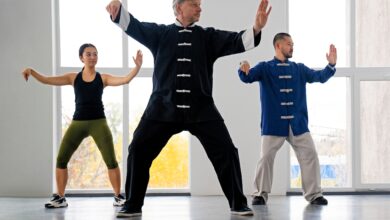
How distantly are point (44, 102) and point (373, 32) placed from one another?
11.7 feet

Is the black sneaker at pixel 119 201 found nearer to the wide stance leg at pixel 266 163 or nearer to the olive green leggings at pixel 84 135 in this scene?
the olive green leggings at pixel 84 135

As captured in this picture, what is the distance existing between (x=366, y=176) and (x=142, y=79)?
103 inches

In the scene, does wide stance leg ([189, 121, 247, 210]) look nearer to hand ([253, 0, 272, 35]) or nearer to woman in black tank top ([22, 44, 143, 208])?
hand ([253, 0, 272, 35])

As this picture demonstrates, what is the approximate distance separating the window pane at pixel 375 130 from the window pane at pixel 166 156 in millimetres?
1905

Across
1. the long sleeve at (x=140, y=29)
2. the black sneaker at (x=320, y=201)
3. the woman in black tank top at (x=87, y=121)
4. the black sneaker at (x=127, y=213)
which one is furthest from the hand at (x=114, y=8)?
the black sneaker at (x=320, y=201)

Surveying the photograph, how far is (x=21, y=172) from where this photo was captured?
6.29 metres

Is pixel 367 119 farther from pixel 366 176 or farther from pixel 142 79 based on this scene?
pixel 142 79

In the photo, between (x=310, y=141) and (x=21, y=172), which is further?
(x=21, y=172)

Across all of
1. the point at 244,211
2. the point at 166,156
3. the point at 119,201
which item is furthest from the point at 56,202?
the point at 244,211

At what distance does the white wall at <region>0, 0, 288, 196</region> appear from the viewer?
20.7 ft

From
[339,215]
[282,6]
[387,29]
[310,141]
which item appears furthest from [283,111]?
[387,29]

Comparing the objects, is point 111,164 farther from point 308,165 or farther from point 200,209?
point 308,165

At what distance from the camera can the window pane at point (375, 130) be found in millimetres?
6566

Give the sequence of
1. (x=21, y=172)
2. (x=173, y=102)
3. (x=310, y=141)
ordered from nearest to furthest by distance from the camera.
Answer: (x=173, y=102) → (x=310, y=141) → (x=21, y=172)
